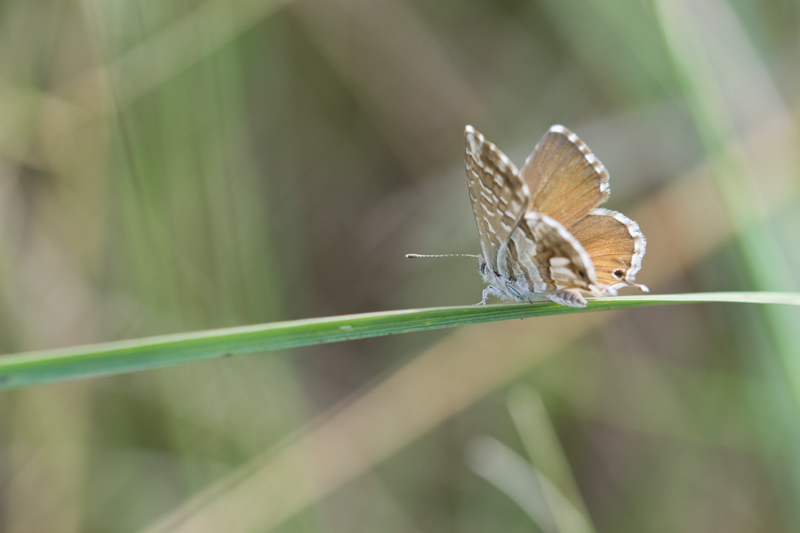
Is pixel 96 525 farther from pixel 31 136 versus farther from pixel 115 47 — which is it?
pixel 115 47

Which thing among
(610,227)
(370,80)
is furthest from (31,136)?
(610,227)

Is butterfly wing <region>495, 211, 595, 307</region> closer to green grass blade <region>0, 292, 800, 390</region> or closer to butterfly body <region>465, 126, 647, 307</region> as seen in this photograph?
butterfly body <region>465, 126, 647, 307</region>

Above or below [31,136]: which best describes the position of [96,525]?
below

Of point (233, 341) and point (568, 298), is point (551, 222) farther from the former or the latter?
point (233, 341)

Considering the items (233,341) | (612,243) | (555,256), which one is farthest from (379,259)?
(233,341)

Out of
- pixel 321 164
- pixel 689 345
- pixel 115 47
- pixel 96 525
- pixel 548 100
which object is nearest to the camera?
pixel 115 47

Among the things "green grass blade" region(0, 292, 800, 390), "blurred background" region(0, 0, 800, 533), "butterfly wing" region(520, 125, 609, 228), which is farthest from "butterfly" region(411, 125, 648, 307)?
"blurred background" region(0, 0, 800, 533)
